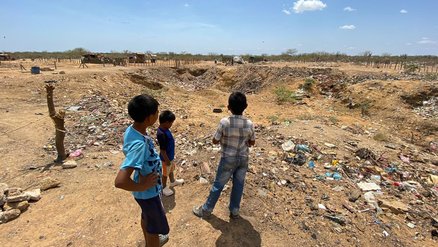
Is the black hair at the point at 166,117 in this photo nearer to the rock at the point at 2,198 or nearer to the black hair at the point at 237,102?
the black hair at the point at 237,102

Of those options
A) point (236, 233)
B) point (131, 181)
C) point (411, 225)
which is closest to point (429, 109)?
point (411, 225)

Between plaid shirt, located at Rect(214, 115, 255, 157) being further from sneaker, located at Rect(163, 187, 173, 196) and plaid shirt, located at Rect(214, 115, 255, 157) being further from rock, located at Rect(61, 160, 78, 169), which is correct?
rock, located at Rect(61, 160, 78, 169)

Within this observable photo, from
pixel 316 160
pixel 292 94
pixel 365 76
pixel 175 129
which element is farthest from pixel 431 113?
pixel 175 129

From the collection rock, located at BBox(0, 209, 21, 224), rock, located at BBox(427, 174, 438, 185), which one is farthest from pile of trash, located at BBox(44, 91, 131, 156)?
rock, located at BBox(427, 174, 438, 185)

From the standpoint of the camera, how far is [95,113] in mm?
7910

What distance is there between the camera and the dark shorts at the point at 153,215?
82.1 inches

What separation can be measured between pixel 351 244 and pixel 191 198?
1954mm

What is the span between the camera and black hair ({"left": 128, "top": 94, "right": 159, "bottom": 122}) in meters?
1.86

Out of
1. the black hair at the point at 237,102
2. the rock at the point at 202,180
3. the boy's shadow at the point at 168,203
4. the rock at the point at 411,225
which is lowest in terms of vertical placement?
the rock at the point at 411,225

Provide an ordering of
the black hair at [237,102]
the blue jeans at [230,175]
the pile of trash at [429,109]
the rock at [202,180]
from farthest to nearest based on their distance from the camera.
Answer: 1. the pile of trash at [429,109]
2. the rock at [202,180]
3. the blue jeans at [230,175]
4. the black hair at [237,102]

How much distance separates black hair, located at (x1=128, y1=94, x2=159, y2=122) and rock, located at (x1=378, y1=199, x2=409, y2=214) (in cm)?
368

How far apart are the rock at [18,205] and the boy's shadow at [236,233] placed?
7.91 feet

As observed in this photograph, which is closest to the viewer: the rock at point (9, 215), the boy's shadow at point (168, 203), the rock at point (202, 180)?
the rock at point (9, 215)

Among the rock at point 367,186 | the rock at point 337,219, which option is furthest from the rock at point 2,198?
the rock at point 367,186
